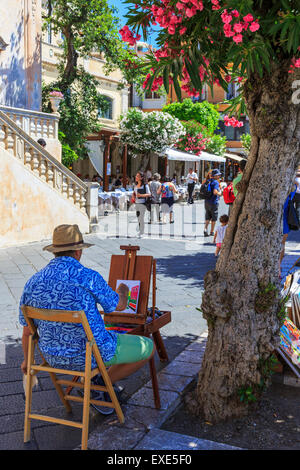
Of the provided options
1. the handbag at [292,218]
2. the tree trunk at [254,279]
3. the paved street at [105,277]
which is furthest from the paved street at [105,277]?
the handbag at [292,218]

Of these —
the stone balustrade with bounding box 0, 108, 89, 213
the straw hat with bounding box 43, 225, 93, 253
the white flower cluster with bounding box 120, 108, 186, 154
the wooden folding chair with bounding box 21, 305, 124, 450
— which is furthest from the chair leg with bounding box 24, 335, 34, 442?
the white flower cluster with bounding box 120, 108, 186, 154

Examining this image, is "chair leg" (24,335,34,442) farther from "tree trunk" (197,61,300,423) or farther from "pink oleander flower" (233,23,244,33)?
"pink oleander flower" (233,23,244,33)

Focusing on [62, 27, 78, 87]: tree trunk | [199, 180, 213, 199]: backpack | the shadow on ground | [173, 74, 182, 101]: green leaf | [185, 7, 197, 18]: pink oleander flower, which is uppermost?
[62, 27, 78, 87]: tree trunk

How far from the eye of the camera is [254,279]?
11.6ft

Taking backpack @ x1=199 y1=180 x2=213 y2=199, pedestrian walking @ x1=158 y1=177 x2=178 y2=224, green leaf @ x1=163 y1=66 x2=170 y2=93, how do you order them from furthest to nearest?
1. pedestrian walking @ x1=158 y1=177 x2=178 y2=224
2. backpack @ x1=199 y1=180 x2=213 y2=199
3. green leaf @ x1=163 y1=66 x2=170 y2=93

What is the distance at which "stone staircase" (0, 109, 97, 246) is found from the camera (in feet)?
36.8

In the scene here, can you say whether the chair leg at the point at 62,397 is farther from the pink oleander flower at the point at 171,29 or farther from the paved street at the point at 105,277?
the pink oleander flower at the point at 171,29

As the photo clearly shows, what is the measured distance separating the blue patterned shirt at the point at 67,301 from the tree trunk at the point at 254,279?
779 millimetres

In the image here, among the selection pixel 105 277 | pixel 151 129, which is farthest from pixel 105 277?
pixel 151 129

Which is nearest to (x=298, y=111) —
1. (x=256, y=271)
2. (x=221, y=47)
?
(x=221, y=47)

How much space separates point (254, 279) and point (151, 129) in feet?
71.1

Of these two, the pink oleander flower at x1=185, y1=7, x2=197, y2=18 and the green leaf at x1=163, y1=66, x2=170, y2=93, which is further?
the green leaf at x1=163, y1=66, x2=170, y2=93

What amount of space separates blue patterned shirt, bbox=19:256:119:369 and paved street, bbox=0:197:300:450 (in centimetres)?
56

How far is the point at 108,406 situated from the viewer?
134 inches
